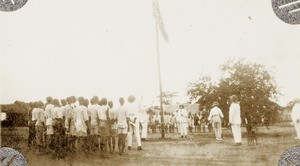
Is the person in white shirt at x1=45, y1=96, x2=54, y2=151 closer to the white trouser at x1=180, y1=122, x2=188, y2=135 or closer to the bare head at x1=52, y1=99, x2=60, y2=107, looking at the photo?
the bare head at x1=52, y1=99, x2=60, y2=107

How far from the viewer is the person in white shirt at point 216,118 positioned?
5168 millimetres

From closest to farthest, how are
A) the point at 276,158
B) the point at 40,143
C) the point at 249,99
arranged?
the point at 276,158
the point at 249,99
the point at 40,143

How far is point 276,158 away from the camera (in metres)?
4.86

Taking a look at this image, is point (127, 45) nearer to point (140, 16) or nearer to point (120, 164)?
point (140, 16)

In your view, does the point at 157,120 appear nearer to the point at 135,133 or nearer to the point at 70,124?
the point at 135,133

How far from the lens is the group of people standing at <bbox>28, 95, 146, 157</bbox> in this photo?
5469 mm

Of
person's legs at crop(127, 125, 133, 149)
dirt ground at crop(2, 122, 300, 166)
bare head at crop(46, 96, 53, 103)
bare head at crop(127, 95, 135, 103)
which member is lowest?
dirt ground at crop(2, 122, 300, 166)

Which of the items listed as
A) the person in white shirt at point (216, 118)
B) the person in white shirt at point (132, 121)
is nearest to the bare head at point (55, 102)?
the person in white shirt at point (132, 121)

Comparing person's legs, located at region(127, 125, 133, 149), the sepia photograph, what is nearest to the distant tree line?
the sepia photograph

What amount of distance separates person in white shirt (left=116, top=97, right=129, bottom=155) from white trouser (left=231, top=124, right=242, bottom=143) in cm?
155

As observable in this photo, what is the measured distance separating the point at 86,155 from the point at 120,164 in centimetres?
58

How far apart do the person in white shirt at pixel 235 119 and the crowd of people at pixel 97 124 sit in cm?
18

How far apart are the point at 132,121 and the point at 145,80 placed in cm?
66

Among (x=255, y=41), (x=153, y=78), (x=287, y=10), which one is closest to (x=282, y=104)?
(x=255, y=41)
